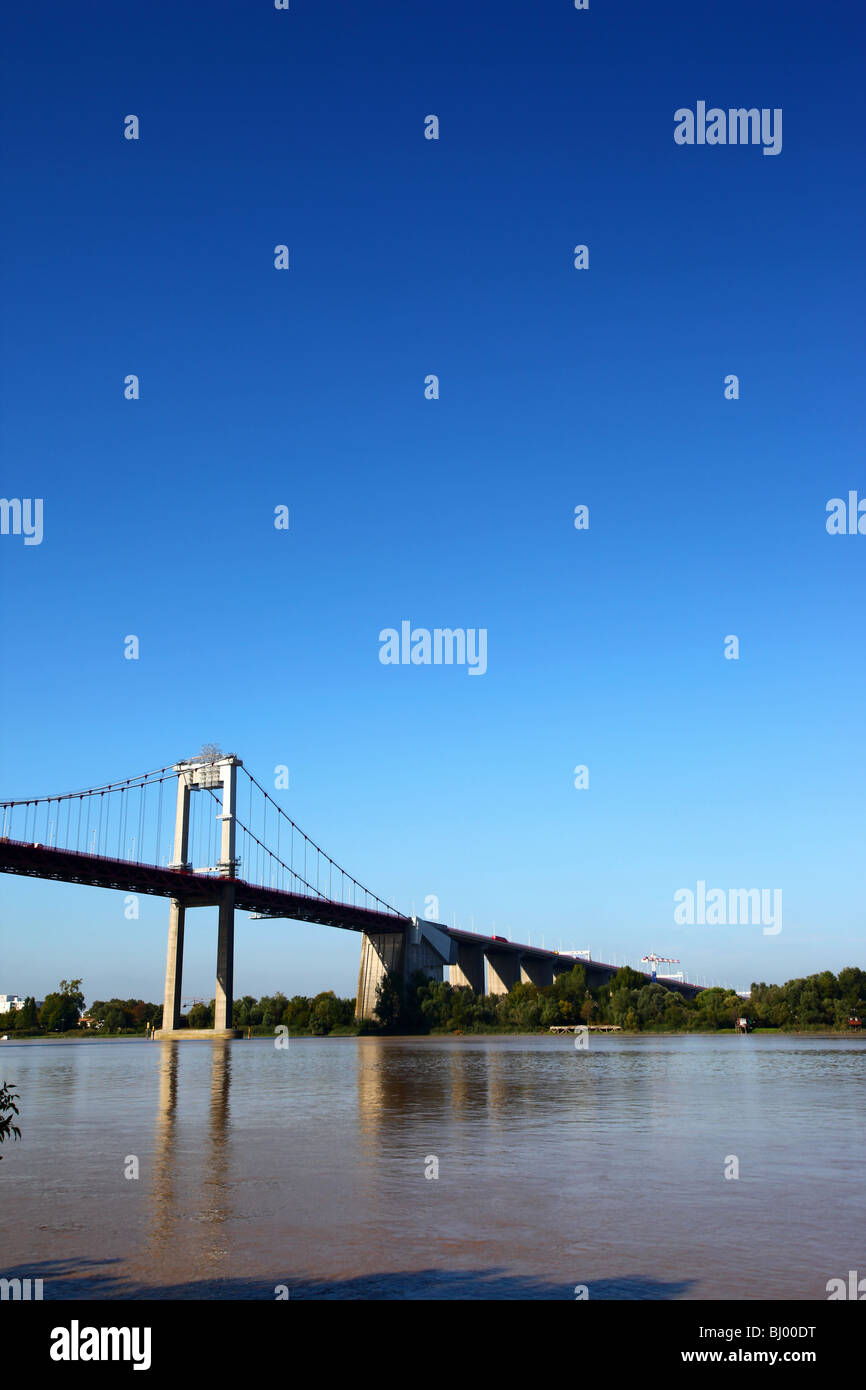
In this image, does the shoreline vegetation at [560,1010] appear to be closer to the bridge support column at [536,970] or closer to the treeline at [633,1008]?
the treeline at [633,1008]

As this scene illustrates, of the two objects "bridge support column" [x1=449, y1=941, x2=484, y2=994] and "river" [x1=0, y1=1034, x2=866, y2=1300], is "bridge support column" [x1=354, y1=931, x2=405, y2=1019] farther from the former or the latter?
"river" [x1=0, y1=1034, x2=866, y2=1300]

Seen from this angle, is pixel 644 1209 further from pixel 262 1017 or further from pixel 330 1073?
pixel 262 1017

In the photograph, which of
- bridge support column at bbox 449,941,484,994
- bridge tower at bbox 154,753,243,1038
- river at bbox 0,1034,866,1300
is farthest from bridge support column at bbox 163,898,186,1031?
river at bbox 0,1034,866,1300

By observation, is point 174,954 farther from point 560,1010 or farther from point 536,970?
point 536,970

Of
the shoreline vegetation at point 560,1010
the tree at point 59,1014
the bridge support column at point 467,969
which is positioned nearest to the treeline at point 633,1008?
the shoreline vegetation at point 560,1010
